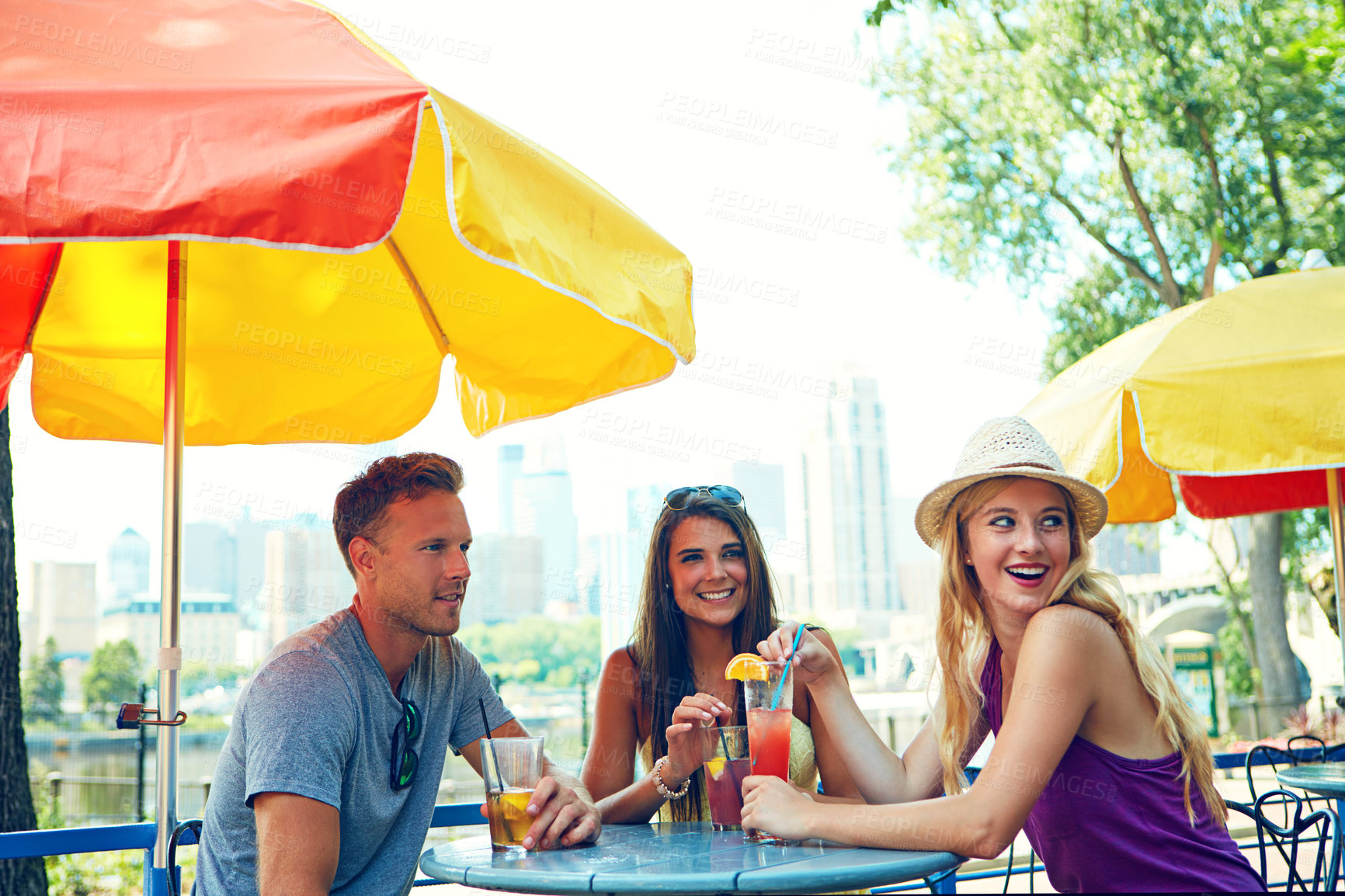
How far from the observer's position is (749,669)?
2.05 metres

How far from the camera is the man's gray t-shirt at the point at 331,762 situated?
6.59 feet

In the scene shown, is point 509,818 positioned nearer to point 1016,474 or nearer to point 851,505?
point 1016,474

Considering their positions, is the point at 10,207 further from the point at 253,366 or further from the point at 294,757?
the point at 253,366

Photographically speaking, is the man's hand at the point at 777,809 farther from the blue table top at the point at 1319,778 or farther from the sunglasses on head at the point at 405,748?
the blue table top at the point at 1319,778

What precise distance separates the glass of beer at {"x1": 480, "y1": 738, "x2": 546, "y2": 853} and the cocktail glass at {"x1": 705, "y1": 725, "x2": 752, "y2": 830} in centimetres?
34

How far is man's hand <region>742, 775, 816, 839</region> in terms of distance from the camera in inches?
73.5

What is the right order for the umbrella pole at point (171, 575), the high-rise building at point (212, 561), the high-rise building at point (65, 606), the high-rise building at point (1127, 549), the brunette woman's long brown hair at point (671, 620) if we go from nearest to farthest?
the umbrella pole at point (171, 575) → the brunette woman's long brown hair at point (671, 620) → the high-rise building at point (1127, 549) → the high-rise building at point (65, 606) → the high-rise building at point (212, 561)

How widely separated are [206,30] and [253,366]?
1.40m

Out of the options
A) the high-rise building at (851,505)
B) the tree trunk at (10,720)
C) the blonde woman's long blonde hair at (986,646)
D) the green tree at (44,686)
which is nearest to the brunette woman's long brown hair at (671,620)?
the blonde woman's long blonde hair at (986,646)

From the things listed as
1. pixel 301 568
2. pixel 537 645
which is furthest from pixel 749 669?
pixel 537 645

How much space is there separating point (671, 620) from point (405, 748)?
1.00 meters

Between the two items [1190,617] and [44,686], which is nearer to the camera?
[1190,617]

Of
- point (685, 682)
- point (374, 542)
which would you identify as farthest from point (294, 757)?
point (685, 682)

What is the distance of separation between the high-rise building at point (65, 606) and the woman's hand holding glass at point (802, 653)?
4676 cm
